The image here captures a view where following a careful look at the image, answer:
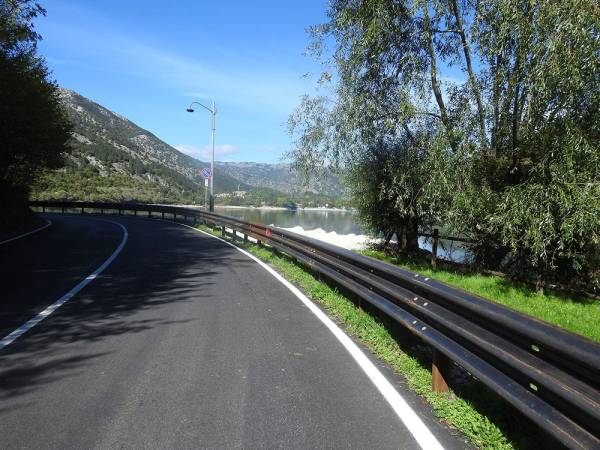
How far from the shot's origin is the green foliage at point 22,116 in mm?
18359

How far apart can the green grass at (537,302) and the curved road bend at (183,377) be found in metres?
3.99

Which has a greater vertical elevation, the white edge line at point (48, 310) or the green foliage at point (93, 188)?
the green foliage at point (93, 188)

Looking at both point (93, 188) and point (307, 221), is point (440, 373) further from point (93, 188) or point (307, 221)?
point (93, 188)

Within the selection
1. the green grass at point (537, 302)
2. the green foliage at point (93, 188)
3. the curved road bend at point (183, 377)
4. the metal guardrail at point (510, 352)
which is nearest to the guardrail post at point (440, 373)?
the metal guardrail at point (510, 352)

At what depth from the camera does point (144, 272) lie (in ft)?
36.5

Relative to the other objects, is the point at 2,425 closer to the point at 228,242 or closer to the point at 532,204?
the point at 532,204

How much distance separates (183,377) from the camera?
4.68 meters

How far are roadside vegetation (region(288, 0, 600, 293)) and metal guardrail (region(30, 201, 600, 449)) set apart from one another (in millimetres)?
4873

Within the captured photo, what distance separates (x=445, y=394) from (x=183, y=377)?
2.38 meters

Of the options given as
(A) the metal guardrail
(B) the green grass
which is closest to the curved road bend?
(A) the metal guardrail

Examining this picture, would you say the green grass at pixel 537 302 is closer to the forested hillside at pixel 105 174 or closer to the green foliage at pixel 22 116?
the green foliage at pixel 22 116

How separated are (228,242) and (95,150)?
133715 millimetres

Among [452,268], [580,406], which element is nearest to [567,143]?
[452,268]

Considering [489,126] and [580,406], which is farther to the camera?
[489,126]
